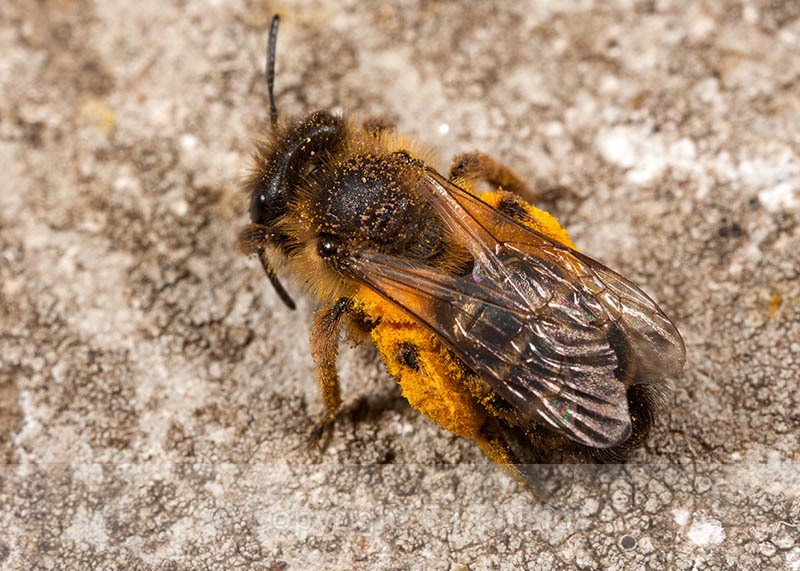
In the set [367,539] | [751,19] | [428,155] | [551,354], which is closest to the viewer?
[551,354]

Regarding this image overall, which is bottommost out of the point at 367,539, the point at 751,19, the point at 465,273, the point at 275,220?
the point at 367,539

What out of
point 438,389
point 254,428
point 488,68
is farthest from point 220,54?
point 438,389

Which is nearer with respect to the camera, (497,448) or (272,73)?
(497,448)

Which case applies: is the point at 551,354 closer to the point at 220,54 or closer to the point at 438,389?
the point at 438,389

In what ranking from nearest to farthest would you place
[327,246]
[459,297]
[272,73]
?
[459,297] < [327,246] < [272,73]

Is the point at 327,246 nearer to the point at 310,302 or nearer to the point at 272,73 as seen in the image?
the point at 310,302

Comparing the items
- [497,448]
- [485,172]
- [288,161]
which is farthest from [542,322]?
[288,161]


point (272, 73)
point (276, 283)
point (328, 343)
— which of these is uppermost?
point (272, 73)

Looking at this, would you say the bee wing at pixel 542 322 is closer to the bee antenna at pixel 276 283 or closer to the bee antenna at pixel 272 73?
the bee antenna at pixel 276 283

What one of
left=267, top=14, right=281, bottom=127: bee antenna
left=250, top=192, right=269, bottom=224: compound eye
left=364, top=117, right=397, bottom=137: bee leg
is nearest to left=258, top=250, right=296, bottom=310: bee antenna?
left=250, top=192, right=269, bottom=224: compound eye
